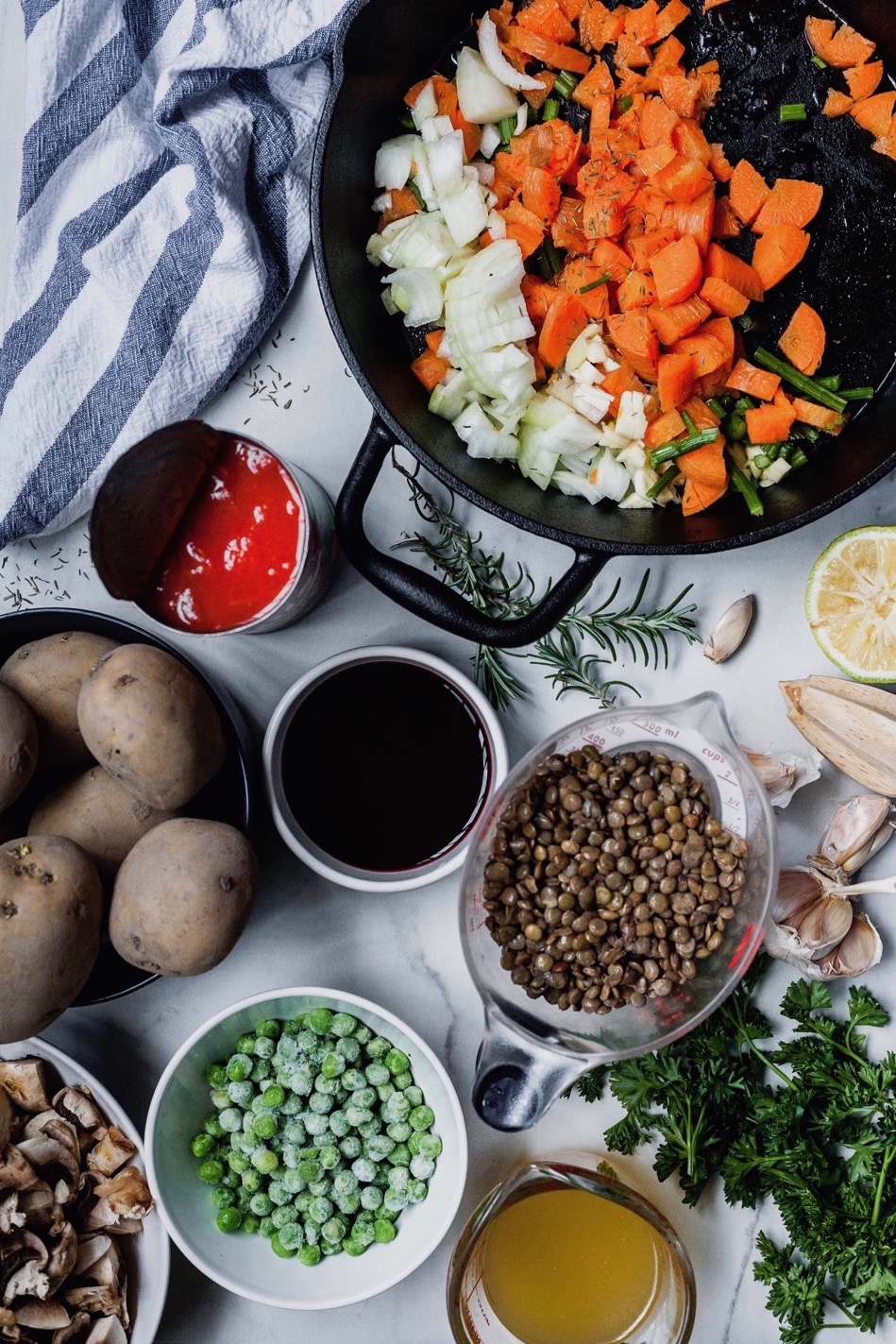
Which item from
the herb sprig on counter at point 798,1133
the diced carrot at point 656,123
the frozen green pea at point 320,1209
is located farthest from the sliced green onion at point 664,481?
the frozen green pea at point 320,1209

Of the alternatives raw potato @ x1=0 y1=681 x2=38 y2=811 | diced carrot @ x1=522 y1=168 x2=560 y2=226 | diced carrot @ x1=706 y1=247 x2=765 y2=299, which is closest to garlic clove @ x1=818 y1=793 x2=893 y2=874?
diced carrot @ x1=706 y1=247 x2=765 y2=299

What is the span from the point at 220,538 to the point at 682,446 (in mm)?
692

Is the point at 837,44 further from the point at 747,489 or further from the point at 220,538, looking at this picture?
the point at 220,538

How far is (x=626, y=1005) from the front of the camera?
173cm

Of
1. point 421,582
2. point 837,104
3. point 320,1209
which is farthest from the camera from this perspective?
point 320,1209

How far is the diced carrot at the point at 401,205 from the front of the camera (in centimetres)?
180

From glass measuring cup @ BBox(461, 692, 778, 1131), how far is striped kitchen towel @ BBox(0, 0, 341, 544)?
87 centimetres

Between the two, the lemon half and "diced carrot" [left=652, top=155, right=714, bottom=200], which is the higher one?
"diced carrot" [left=652, top=155, right=714, bottom=200]

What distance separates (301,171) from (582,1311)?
1.94 metres

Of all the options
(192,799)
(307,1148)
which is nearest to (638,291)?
(192,799)

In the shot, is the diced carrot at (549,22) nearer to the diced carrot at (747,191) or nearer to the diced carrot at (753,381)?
the diced carrot at (747,191)

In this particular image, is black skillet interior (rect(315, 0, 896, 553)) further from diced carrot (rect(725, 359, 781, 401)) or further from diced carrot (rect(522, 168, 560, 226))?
diced carrot (rect(522, 168, 560, 226))

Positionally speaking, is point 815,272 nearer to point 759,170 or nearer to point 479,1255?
point 759,170

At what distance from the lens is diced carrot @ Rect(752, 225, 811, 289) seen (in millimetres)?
1721
